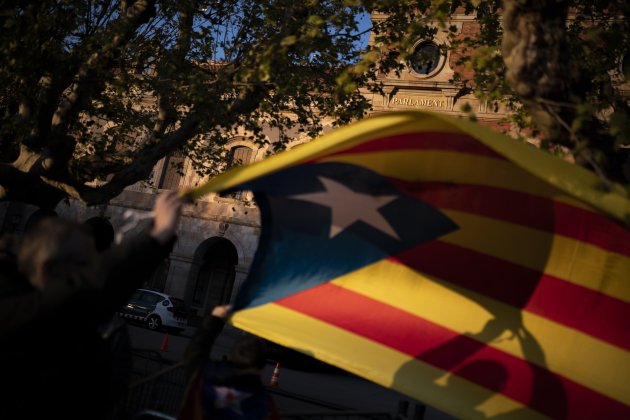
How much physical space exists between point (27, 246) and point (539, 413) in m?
2.90

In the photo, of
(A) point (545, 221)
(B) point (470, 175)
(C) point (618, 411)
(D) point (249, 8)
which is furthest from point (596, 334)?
(D) point (249, 8)

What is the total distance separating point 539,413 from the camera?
343cm

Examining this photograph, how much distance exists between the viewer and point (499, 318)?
3.56 m

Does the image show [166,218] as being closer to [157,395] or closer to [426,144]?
[426,144]

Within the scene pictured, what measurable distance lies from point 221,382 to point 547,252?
2036 millimetres

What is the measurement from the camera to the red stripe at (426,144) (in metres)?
2.97

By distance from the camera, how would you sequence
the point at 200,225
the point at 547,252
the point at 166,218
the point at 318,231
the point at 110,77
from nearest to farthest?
the point at 166,218, the point at 547,252, the point at 318,231, the point at 110,77, the point at 200,225

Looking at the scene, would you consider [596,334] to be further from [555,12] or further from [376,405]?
[376,405]

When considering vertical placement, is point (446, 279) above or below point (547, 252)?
below

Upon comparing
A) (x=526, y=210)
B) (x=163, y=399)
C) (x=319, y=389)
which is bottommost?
(x=319, y=389)

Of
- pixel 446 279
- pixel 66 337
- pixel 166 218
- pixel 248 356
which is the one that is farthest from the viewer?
pixel 446 279

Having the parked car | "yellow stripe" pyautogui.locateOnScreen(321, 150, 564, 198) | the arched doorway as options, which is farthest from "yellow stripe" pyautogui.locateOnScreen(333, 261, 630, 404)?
the arched doorway

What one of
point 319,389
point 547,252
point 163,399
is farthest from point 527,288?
point 319,389

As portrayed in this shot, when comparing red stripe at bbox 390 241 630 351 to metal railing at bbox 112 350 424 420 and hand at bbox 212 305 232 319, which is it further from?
metal railing at bbox 112 350 424 420
